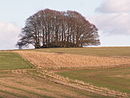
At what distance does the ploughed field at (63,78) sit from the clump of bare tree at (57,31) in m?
41.6

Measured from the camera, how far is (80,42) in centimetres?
8612

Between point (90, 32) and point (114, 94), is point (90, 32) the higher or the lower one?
the higher one

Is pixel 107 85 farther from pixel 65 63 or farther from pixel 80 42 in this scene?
pixel 80 42

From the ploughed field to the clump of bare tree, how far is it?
136 feet

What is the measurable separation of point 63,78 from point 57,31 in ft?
201

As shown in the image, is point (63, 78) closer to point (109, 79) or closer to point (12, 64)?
point (109, 79)

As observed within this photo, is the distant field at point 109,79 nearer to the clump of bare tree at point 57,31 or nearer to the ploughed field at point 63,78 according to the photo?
→ the ploughed field at point 63,78

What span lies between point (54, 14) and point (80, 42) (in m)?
10.4

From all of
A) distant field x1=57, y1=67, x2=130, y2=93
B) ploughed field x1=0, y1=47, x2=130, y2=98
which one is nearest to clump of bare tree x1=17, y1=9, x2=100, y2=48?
ploughed field x1=0, y1=47, x2=130, y2=98

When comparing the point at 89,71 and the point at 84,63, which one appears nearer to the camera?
the point at 89,71

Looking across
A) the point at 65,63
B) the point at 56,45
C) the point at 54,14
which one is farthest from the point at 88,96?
the point at 54,14

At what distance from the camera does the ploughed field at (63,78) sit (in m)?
19.7

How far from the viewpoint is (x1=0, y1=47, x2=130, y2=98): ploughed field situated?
1969 cm

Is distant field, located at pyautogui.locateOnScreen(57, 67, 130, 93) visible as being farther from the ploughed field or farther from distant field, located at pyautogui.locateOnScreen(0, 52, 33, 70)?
distant field, located at pyautogui.locateOnScreen(0, 52, 33, 70)
